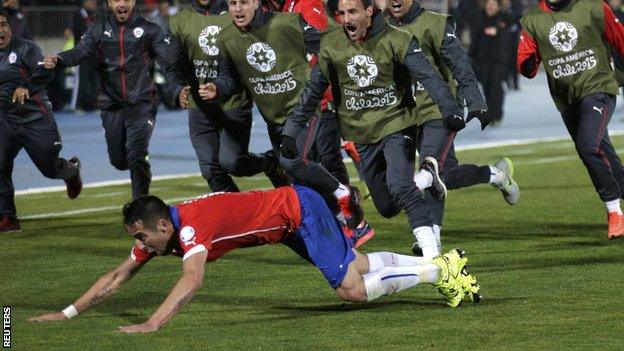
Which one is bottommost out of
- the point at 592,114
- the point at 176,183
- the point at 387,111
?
the point at 176,183

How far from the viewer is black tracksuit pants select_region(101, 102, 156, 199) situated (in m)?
14.6

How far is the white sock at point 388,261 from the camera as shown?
9648 millimetres

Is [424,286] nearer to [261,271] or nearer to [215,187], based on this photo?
[261,271]

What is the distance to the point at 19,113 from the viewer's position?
14469 mm

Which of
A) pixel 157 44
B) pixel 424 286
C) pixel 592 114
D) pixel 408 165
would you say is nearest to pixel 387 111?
pixel 408 165

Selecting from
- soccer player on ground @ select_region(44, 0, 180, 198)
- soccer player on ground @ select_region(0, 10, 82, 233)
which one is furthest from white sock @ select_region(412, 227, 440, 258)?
soccer player on ground @ select_region(0, 10, 82, 233)

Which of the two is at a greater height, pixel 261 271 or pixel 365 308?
pixel 365 308

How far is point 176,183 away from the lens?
18.5m

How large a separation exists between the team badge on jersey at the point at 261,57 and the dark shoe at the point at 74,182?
381 centimetres

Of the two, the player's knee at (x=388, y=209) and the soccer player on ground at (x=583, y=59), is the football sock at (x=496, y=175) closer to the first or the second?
the soccer player on ground at (x=583, y=59)

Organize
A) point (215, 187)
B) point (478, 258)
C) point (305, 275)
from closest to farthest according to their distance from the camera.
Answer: point (305, 275) < point (478, 258) < point (215, 187)

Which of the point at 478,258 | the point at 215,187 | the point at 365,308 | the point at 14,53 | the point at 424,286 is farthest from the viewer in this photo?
the point at 14,53

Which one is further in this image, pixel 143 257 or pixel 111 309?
pixel 111 309

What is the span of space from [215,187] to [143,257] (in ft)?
14.0
